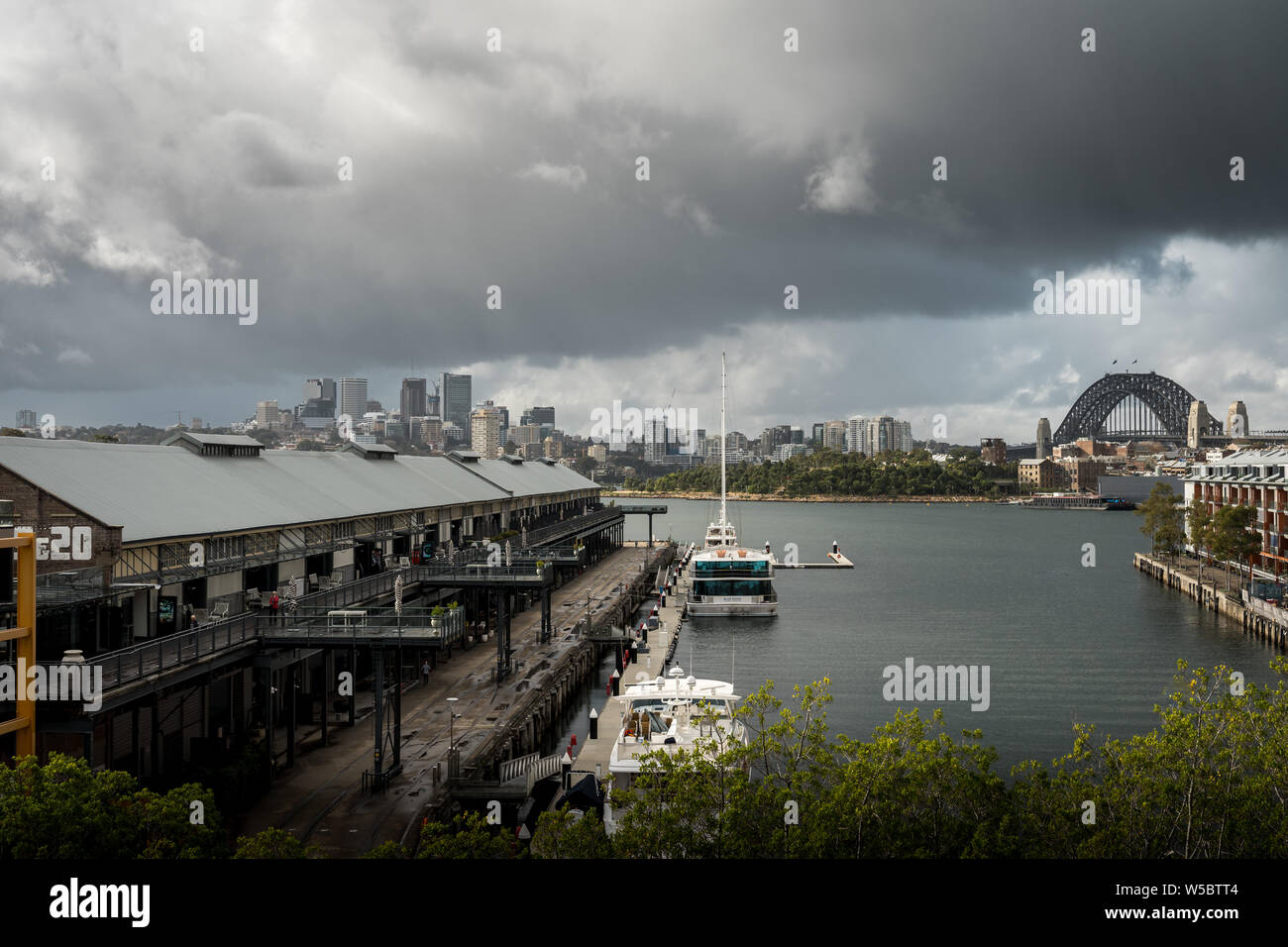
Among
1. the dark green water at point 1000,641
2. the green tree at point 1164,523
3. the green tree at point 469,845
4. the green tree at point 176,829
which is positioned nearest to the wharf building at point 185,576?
the green tree at point 176,829

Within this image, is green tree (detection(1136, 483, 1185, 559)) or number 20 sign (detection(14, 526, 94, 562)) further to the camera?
green tree (detection(1136, 483, 1185, 559))

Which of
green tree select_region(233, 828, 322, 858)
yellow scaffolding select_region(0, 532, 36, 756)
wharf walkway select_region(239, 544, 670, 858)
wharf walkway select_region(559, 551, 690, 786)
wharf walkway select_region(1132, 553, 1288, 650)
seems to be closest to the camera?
green tree select_region(233, 828, 322, 858)

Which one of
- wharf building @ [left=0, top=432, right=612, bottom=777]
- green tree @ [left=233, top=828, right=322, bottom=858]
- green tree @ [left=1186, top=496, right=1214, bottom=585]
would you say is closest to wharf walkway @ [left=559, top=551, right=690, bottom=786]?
wharf building @ [left=0, top=432, right=612, bottom=777]

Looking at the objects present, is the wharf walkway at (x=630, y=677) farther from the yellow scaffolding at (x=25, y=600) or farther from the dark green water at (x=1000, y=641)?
the yellow scaffolding at (x=25, y=600)

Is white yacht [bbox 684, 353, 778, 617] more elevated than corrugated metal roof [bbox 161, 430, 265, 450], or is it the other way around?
corrugated metal roof [bbox 161, 430, 265, 450]

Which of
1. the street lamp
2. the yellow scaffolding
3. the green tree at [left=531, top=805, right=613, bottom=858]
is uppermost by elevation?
the yellow scaffolding

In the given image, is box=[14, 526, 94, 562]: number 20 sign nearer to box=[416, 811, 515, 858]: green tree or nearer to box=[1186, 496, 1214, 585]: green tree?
box=[416, 811, 515, 858]: green tree

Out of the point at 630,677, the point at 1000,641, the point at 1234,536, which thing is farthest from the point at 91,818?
the point at 1234,536
